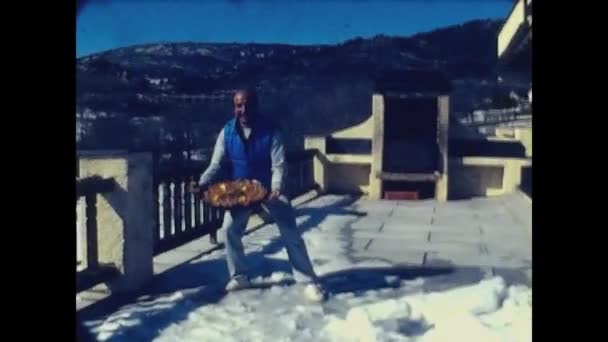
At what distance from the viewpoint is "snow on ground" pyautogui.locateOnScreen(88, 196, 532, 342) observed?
2516 mm

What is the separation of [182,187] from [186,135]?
1.20 ft

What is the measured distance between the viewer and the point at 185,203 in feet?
10.2

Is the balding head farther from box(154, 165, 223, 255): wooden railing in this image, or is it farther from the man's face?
box(154, 165, 223, 255): wooden railing

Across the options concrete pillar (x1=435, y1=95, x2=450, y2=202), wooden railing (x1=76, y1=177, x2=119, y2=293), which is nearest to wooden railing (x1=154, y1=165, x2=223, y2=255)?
wooden railing (x1=76, y1=177, x2=119, y2=293)

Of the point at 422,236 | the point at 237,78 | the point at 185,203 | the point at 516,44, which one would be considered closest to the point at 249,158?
the point at 237,78

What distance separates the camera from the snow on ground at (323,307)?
8.25ft

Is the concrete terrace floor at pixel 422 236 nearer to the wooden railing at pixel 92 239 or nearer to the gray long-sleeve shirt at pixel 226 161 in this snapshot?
the wooden railing at pixel 92 239

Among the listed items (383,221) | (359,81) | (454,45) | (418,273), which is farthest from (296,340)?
(454,45)

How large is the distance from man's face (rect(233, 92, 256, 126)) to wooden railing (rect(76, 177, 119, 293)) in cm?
79

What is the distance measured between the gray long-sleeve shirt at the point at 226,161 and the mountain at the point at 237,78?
59mm

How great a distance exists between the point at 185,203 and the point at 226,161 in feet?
1.89
